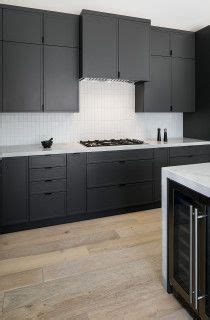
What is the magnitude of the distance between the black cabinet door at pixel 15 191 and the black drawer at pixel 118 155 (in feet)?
2.64

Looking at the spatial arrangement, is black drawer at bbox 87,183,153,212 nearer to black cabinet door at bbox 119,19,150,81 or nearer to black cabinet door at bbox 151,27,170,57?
black cabinet door at bbox 119,19,150,81

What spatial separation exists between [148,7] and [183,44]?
95 cm

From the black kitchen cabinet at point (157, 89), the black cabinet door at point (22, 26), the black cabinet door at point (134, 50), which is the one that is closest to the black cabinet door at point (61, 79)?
the black cabinet door at point (22, 26)

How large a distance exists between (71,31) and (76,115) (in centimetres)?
109

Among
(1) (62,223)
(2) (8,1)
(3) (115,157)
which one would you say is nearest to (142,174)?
(3) (115,157)

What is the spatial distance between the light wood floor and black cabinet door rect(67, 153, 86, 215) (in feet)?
0.73

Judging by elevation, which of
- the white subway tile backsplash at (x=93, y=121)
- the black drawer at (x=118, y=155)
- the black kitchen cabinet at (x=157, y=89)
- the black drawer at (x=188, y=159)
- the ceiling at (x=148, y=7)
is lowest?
the black drawer at (x=188, y=159)

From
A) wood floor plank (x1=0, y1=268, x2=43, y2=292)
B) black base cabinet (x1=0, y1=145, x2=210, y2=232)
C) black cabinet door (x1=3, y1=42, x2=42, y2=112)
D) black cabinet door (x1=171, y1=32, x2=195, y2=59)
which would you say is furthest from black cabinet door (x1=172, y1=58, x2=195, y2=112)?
wood floor plank (x1=0, y1=268, x2=43, y2=292)

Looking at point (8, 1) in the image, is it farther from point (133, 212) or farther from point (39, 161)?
point (133, 212)

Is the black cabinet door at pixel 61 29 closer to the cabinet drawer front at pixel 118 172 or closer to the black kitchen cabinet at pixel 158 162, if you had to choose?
the cabinet drawer front at pixel 118 172

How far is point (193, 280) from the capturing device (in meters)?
1.56

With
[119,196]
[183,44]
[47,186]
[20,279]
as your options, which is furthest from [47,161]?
[183,44]

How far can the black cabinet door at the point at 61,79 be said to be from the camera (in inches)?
129

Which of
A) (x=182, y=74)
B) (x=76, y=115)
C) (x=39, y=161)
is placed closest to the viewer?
(x=39, y=161)
